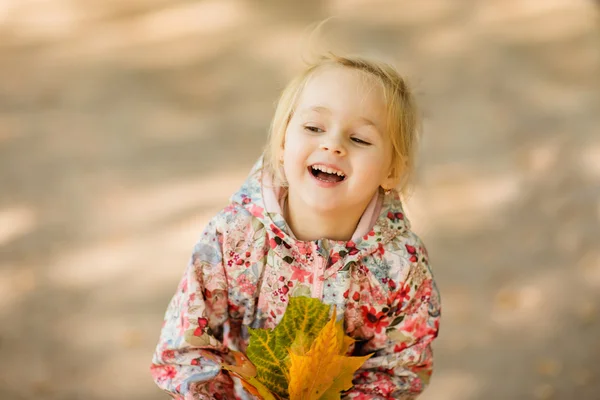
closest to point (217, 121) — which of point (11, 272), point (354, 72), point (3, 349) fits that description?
point (11, 272)

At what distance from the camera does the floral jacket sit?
1.38 m

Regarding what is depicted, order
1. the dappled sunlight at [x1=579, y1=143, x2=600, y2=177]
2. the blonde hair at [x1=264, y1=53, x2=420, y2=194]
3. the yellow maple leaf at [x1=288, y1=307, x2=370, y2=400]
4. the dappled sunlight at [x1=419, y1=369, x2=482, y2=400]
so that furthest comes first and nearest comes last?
the dappled sunlight at [x1=579, y1=143, x2=600, y2=177] → the dappled sunlight at [x1=419, y1=369, x2=482, y2=400] → the blonde hair at [x1=264, y1=53, x2=420, y2=194] → the yellow maple leaf at [x1=288, y1=307, x2=370, y2=400]

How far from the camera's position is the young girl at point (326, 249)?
1.33m

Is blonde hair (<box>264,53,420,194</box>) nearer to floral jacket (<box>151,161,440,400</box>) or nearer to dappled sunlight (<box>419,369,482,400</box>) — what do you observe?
floral jacket (<box>151,161,440,400</box>)

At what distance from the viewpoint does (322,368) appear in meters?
1.27

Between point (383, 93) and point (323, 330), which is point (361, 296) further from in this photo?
point (383, 93)

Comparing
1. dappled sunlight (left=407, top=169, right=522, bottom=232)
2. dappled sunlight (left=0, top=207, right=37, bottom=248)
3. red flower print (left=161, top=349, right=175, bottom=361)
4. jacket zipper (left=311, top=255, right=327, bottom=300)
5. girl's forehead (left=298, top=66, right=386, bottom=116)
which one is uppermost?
dappled sunlight (left=407, top=169, right=522, bottom=232)

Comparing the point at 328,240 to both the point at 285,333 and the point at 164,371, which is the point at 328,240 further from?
the point at 164,371

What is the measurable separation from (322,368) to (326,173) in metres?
0.32

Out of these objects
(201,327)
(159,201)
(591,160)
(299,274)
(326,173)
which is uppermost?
(591,160)

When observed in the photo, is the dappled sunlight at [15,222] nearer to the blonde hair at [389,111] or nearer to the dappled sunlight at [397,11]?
the blonde hair at [389,111]

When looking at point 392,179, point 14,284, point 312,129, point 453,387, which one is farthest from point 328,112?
point 14,284

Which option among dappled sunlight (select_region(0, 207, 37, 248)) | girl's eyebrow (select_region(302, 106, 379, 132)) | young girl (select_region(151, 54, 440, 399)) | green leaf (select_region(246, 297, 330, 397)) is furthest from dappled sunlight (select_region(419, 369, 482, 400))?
dappled sunlight (select_region(0, 207, 37, 248))

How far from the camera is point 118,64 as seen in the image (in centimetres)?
280
